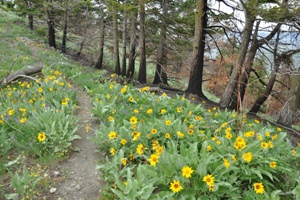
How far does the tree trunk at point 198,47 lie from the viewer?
886 centimetres

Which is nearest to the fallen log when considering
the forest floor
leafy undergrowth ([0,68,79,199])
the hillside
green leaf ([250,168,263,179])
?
the hillside

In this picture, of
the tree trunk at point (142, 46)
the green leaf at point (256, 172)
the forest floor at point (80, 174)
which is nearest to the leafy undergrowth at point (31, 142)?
the forest floor at point (80, 174)

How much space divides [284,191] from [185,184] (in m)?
1.29

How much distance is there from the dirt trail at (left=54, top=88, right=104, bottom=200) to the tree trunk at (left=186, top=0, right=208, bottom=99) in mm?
6065

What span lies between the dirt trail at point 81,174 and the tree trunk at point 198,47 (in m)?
6.07

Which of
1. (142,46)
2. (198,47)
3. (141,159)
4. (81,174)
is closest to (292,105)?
(198,47)

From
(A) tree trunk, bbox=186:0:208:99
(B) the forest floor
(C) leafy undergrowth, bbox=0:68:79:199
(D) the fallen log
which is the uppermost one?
(A) tree trunk, bbox=186:0:208:99

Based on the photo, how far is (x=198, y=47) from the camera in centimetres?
925

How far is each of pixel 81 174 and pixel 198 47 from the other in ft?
23.6

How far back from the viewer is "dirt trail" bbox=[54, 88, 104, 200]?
3.13 meters

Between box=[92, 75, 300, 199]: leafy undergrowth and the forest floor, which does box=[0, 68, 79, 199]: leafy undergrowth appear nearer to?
the forest floor

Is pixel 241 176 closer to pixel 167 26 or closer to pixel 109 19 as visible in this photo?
pixel 167 26

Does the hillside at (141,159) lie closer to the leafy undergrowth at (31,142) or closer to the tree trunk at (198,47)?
the leafy undergrowth at (31,142)

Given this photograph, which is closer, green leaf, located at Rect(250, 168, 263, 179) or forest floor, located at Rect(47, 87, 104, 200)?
green leaf, located at Rect(250, 168, 263, 179)
